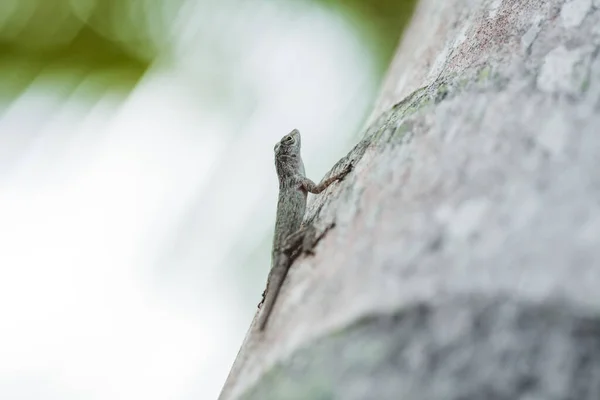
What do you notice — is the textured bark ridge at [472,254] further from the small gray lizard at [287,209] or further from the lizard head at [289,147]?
the lizard head at [289,147]

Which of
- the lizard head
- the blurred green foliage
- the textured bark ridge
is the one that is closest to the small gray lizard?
the lizard head

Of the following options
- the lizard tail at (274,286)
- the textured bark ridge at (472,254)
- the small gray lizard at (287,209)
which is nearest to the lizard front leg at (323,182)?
the small gray lizard at (287,209)

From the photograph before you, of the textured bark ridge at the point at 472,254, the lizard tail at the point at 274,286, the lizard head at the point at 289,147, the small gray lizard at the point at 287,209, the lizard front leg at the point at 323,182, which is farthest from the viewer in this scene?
the lizard head at the point at 289,147

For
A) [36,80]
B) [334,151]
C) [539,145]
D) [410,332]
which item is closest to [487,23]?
[539,145]

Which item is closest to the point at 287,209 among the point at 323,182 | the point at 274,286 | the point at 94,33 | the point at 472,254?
the point at 323,182

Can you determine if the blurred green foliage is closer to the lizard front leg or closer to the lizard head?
the lizard head

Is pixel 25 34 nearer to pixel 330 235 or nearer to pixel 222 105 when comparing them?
pixel 222 105

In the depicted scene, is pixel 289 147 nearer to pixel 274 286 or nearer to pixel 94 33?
pixel 274 286
